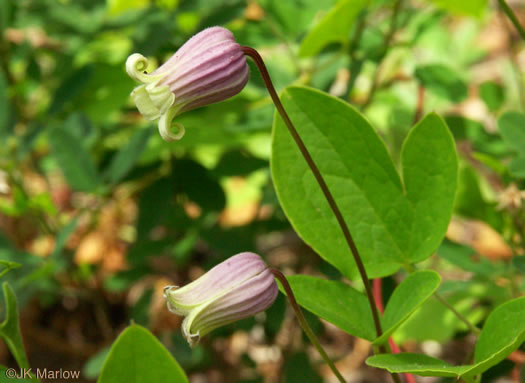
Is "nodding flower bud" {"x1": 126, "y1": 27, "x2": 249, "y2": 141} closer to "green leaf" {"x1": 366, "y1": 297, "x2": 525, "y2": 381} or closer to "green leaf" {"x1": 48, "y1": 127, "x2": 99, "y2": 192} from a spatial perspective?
"green leaf" {"x1": 366, "y1": 297, "x2": 525, "y2": 381}

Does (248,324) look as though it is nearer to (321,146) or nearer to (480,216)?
(480,216)

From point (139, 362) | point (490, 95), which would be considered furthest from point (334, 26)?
point (139, 362)

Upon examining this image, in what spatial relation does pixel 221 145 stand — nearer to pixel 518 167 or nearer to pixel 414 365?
pixel 518 167

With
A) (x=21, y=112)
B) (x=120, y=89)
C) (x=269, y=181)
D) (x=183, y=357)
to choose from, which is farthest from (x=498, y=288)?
(x=21, y=112)

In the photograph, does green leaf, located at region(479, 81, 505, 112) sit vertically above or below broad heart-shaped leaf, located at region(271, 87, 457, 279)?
below

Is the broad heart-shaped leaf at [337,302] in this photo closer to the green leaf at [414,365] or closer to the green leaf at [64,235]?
the green leaf at [414,365]

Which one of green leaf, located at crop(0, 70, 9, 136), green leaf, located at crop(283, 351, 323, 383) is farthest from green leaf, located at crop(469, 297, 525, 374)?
green leaf, located at crop(0, 70, 9, 136)

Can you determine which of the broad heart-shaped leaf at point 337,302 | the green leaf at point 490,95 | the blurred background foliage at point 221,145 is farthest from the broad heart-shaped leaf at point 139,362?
the green leaf at point 490,95
